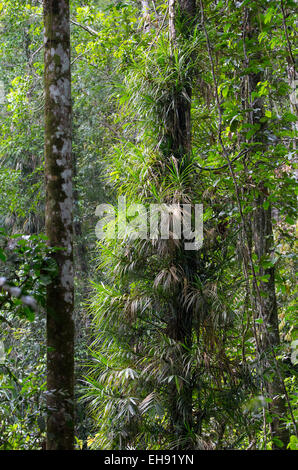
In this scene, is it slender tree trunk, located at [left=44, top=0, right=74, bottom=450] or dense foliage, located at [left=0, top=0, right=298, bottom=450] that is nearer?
slender tree trunk, located at [left=44, top=0, right=74, bottom=450]

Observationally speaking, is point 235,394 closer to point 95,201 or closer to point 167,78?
point 167,78

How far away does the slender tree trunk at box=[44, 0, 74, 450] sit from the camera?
2.36 metres

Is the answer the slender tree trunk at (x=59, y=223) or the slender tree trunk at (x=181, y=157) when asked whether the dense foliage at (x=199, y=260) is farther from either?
the slender tree trunk at (x=59, y=223)

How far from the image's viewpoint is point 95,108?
25.6ft

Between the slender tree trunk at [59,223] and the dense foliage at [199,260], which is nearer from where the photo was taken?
the slender tree trunk at [59,223]

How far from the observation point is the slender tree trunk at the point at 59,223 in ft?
7.75

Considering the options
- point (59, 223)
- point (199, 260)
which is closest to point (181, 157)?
point (199, 260)

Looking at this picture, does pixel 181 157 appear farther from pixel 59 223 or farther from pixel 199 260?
pixel 59 223

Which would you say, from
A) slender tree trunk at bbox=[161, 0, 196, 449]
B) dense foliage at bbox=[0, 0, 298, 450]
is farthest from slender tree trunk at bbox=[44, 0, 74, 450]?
slender tree trunk at bbox=[161, 0, 196, 449]

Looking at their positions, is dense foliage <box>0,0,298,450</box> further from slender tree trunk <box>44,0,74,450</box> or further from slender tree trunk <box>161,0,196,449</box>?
slender tree trunk <box>44,0,74,450</box>

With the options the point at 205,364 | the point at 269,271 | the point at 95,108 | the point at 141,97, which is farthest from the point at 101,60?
the point at 205,364

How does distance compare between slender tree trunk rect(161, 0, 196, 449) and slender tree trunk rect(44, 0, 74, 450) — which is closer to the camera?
slender tree trunk rect(44, 0, 74, 450)

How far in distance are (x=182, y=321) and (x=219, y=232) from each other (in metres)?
0.71

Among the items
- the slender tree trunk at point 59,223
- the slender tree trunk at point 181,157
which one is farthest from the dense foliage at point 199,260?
the slender tree trunk at point 59,223
